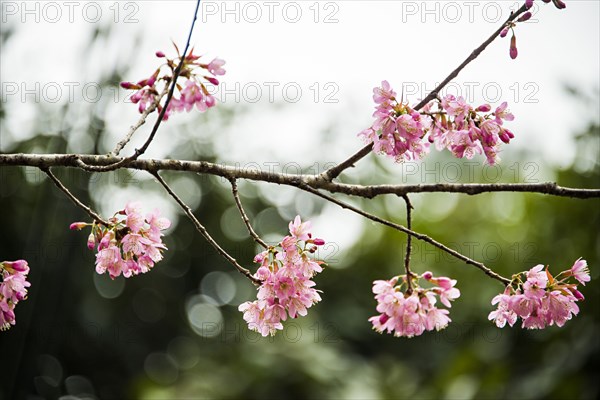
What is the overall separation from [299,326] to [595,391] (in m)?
4.26

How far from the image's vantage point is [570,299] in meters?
1.25

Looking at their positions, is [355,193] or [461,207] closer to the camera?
[355,193]

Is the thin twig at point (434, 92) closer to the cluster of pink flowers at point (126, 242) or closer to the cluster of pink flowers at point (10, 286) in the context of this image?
the cluster of pink flowers at point (126, 242)

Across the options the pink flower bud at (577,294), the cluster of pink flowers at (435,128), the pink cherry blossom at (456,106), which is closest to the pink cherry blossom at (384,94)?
the cluster of pink flowers at (435,128)

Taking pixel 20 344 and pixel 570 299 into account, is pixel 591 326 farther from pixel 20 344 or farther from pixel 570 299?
pixel 20 344

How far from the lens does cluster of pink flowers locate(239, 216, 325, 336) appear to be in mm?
1292

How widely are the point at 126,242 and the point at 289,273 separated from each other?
0.35m

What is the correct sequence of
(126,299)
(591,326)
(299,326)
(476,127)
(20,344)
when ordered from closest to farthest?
(476,127) → (591,326) → (20,344) → (299,326) → (126,299)

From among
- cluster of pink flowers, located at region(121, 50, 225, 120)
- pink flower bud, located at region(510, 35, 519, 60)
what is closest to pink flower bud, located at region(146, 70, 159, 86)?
cluster of pink flowers, located at region(121, 50, 225, 120)

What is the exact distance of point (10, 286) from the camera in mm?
1371

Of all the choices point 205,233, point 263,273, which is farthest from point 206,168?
point 263,273

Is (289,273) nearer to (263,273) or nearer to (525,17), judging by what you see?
(263,273)

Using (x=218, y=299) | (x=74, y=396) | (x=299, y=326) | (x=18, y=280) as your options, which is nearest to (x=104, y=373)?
(x=74, y=396)

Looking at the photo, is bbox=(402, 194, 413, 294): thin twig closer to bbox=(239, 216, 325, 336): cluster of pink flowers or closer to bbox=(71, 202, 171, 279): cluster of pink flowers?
bbox=(239, 216, 325, 336): cluster of pink flowers
